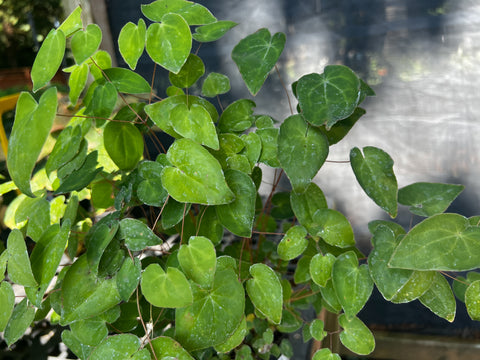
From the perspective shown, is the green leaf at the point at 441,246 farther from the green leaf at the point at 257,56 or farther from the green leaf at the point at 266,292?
the green leaf at the point at 257,56

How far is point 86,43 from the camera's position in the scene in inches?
21.4

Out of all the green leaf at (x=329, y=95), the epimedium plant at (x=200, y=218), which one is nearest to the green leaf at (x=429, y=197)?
the epimedium plant at (x=200, y=218)

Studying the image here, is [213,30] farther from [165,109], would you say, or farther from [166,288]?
[166,288]

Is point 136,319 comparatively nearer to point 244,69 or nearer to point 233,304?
point 233,304

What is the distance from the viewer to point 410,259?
0.49 metres

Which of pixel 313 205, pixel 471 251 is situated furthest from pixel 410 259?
pixel 313 205

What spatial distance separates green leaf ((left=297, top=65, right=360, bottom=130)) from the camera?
525 millimetres

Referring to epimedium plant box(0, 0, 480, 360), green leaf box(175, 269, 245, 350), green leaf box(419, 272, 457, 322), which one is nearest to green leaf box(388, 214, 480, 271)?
epimedium plant box(0, 0, 480, 360)

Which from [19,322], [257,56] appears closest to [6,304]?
[19,322]

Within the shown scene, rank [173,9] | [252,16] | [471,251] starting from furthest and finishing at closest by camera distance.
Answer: [252,16] → [173,9] → [471,251]

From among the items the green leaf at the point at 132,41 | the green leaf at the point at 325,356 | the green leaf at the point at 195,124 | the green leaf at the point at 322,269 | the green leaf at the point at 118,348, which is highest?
the green leaf at the point at 132,41

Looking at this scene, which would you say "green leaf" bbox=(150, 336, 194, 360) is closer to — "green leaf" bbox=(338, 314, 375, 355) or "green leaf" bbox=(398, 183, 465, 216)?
"green leaf" bbox=(338, 314, 375, 355)

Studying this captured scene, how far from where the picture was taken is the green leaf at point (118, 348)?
0.50m

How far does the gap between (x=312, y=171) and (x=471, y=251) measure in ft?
0.74
